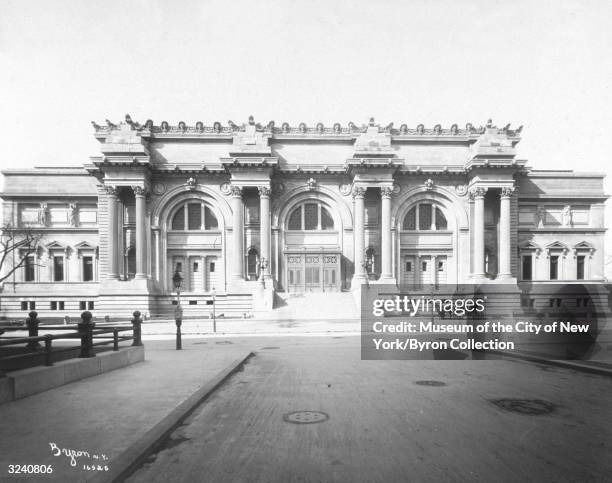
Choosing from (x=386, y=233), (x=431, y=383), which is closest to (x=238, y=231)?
(x=386, y=233)

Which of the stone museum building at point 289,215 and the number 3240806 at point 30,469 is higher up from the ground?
the stone museum building at point 289,215

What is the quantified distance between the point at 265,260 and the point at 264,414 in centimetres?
3170

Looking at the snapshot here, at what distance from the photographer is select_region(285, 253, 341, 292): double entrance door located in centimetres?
4078

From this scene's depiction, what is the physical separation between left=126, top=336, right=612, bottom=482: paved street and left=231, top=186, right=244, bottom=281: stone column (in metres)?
28.9

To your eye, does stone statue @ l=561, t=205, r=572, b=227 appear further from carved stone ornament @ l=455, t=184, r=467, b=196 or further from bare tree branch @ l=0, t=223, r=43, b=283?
bare tree branch @ l=0, t=223, r=43, b=283

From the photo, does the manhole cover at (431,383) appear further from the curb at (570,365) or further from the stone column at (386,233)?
the stone column at (386,233)

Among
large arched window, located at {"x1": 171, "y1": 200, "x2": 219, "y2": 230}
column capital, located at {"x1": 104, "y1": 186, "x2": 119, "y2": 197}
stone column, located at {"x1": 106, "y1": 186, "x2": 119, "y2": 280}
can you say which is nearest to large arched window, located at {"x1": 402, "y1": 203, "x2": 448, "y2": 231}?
large arched window, located at {"x1": 171, "y1": 200, "x2": 219, "y2": 230}

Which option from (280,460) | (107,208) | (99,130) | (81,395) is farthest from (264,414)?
(99,130)

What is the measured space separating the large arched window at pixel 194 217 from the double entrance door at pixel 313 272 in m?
8.30

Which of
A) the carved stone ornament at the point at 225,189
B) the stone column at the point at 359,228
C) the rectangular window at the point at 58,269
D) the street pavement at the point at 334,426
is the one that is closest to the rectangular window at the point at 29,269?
the rectangular window at the point at 58,269

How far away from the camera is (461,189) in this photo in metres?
42.3

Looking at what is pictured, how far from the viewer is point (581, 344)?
1404 centimetres

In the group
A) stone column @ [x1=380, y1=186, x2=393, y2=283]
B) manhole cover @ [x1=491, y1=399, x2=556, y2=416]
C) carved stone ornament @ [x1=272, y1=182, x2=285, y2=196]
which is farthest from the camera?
carved stone ornament @ [x1=272, y1=182, x2=285, y2=196]

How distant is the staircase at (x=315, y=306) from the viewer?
34419mm
